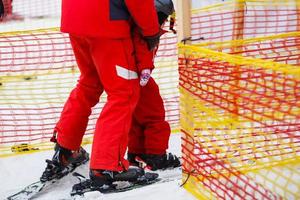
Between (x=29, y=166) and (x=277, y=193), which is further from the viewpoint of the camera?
(x=29, y=166)

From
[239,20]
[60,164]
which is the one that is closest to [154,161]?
[60,164]

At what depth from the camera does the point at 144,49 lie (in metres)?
3.11

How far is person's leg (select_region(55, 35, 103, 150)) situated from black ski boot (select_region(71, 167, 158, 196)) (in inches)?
12.5

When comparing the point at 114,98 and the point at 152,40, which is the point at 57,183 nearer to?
the point at 114,98

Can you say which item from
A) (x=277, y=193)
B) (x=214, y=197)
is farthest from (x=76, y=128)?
(x=277, y=193)

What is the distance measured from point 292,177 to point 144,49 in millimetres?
1174

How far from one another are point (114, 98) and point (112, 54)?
0.83 feet

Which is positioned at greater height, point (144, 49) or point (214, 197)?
point (144, 49)

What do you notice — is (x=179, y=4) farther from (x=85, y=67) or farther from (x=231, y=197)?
(x=231, y=197)

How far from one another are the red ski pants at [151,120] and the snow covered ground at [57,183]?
0.65ft

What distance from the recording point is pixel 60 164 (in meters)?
3.48

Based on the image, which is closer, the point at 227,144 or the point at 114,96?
the point at 114,96

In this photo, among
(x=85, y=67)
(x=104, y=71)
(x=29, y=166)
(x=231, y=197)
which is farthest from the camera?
(x=29, y=166)

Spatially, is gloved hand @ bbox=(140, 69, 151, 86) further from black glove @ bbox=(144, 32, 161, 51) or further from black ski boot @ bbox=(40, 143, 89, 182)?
black ski boot @ bbox=(40, 143, 89, 182)
